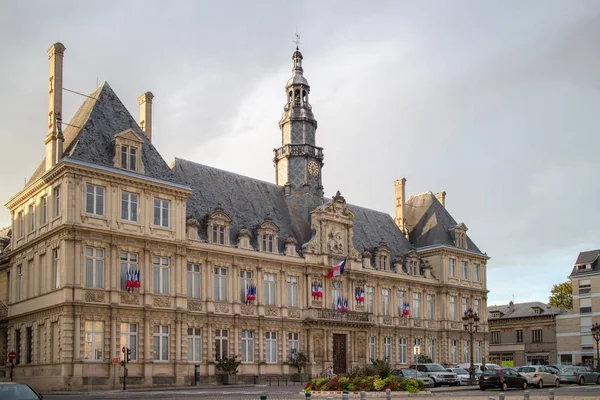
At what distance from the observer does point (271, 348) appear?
55.2m

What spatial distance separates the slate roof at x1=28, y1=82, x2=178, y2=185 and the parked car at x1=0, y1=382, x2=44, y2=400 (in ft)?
90.4

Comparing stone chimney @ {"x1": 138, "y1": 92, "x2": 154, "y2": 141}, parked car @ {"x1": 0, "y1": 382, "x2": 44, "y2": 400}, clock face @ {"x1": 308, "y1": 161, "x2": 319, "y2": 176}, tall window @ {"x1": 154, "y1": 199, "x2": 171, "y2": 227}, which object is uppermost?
stone chimney @ {"x1": 138, "y1": 92, "x2": 154, "y2": 141}

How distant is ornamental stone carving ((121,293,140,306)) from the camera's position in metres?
46.1

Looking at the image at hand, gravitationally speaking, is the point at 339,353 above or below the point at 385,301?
below

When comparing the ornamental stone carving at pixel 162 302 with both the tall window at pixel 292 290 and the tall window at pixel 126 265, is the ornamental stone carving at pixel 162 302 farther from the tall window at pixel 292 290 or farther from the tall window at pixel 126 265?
the tall window at pixel 292 290

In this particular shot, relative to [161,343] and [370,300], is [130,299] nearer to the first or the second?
[161,343]

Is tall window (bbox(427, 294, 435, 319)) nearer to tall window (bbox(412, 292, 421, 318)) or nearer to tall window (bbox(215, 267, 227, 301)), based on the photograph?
tall window (bbox(412, 292, 421, 318))

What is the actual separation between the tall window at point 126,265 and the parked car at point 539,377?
23.3 metres

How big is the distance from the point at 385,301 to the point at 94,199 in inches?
1129

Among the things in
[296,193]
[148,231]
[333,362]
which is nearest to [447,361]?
[333,362]

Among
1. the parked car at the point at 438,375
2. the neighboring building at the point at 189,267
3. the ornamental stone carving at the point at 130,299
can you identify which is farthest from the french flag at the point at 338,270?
the ornamental stone carving at the point at 130,299

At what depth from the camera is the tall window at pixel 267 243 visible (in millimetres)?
56219

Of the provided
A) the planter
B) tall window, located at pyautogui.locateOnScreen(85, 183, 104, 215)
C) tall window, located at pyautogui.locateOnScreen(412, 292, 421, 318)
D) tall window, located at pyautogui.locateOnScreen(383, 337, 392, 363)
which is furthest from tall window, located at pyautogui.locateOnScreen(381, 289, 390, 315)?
tall window, located at pyautogui.locateOnScreen(85, 183, 104, 215)

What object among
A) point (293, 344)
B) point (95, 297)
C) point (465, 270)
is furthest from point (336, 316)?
point (95, 297)
